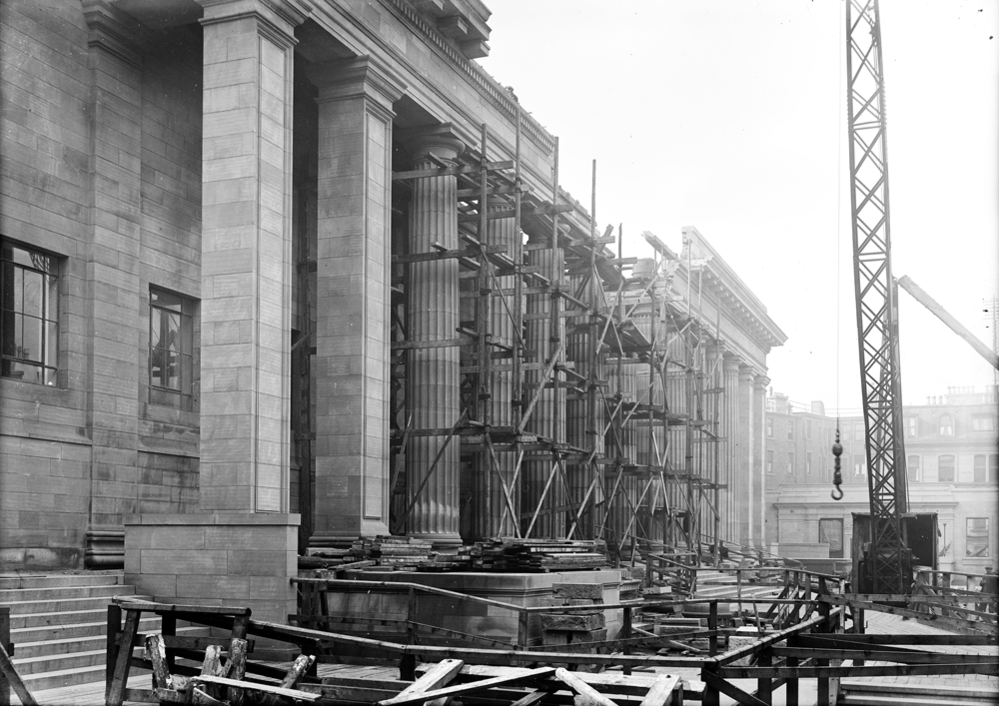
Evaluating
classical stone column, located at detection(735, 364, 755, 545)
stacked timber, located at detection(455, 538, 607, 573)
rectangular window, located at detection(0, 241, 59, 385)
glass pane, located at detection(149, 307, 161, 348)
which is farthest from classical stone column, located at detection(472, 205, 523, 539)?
classical stone column, located at detection(735, 364, 755, 545)

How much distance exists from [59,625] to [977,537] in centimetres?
8139

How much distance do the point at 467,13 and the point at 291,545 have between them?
1628 centimetres

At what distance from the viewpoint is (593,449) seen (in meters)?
37.3

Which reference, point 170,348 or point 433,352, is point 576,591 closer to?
point 170,348

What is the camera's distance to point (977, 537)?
86.9m

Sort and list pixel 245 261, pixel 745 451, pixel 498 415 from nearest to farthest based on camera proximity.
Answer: pixel 245 261 → pixel 498 415 → pixel 745 451

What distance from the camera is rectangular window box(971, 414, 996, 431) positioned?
383 ft

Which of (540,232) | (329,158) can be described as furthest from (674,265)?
(329,158)

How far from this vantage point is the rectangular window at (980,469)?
107613 millimetres

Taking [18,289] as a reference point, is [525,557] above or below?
below

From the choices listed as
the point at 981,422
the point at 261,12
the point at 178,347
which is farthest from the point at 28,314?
the point at 981,422

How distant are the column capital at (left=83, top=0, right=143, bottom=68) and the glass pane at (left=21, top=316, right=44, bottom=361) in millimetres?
5806

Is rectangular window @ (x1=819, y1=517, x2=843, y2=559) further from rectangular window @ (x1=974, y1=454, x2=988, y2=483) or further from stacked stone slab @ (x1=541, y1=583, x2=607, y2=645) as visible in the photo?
stacked stone slab @ (x1=541, y1=583, x2=607, y2=645)

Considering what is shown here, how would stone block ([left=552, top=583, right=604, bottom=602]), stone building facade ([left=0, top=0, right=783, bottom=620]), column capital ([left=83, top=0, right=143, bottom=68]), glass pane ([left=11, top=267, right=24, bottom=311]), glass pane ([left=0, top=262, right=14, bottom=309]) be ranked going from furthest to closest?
column capital ([left=83, top=0, right=143, bottom=68]) < glass pane ([left=11, top=267, right=24, bottom=311]) < glass pane ([left=0, top=262, right=14, bottom=309]) < stone building facade ([left=0, top=0, right=783, bottom=620]) < stone block ([left=552, top=583, right=604, bottom=602])
